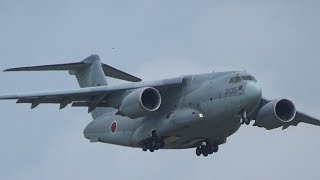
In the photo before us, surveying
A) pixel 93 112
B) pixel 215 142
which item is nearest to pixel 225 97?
pixel 215 142

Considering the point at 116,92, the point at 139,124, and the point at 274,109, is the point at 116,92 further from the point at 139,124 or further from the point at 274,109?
the point at 274,109

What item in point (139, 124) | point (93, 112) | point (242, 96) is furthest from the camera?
point (93, 112)

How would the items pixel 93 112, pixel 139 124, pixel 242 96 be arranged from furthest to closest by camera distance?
pixel 93 112 → pixel 139 124 → pixel 242 96

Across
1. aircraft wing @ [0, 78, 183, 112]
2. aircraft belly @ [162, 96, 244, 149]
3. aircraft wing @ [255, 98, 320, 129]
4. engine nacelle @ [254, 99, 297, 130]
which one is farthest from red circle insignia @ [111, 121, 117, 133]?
aircraft wing @ [255, 98, 320, 129]

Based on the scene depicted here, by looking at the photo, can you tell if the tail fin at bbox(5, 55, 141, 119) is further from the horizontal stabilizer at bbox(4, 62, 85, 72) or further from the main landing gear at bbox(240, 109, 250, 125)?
the main landing gear at bbox(240, 109, 250, 125)

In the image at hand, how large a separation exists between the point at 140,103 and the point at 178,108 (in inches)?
55.4

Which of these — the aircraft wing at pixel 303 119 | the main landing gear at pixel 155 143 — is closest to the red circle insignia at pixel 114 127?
the main landing gear at pixel 155 143

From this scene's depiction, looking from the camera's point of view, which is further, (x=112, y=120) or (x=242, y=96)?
(x=112, y=120)

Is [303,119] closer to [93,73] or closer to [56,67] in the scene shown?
[93,73]

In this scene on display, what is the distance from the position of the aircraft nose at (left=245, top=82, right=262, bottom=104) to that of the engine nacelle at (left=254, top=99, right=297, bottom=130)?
2.17 metres

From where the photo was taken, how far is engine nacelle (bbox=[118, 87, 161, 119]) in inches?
1405

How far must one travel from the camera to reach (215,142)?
37781 mm

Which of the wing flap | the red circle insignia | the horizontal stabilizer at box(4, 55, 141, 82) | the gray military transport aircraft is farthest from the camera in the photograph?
the wing flap

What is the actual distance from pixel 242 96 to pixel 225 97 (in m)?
0.57
